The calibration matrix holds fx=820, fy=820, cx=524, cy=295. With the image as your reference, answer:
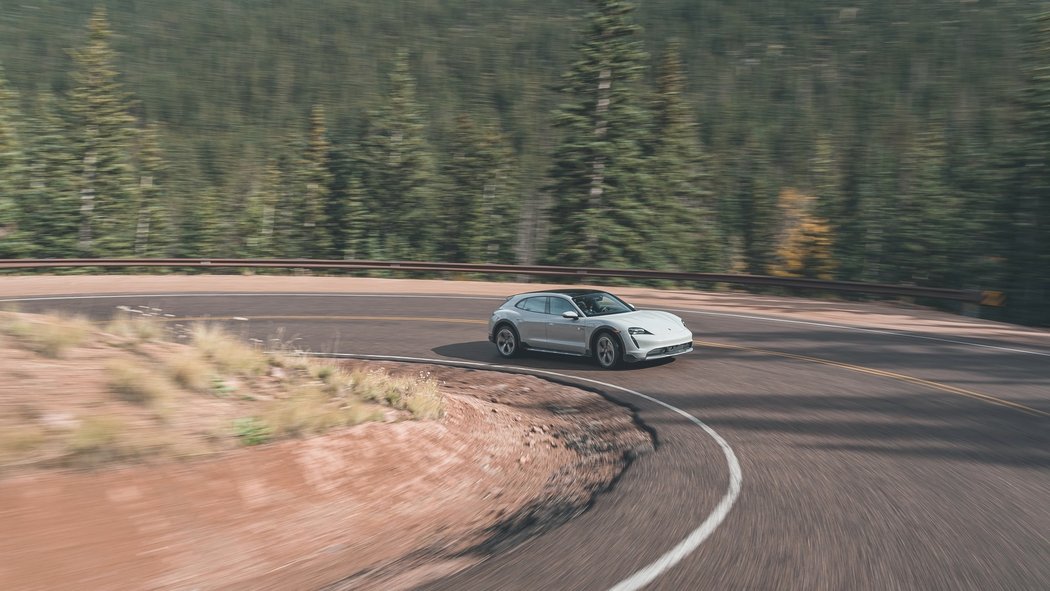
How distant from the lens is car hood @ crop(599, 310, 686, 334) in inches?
571

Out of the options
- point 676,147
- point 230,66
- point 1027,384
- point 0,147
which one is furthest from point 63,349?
point 230,66

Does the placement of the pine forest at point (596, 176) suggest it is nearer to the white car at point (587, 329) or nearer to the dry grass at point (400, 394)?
the white car at point (587, 329)

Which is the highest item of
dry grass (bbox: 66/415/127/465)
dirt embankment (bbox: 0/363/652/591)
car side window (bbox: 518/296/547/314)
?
car side window (bbox: 518/296/547/314)

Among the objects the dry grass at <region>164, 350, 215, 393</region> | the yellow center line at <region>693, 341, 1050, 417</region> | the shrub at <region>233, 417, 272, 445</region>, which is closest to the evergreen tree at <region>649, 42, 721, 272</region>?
the yellow center line at <region>693, 341, 1050, 417</region>

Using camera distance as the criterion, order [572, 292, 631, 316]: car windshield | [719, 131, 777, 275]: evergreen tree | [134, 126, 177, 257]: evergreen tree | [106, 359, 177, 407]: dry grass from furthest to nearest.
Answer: [719, 131, 777, 275]: evergreen tree → [134, 126, 177, 257]: evergreen tree → [572, 292, 631, 316]: car windshield → [106, 359, 177, 407]: dry grass

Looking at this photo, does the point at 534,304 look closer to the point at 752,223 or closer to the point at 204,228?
the point at 752,223

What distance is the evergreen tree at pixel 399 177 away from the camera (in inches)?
2077

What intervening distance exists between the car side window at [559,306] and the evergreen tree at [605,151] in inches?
961

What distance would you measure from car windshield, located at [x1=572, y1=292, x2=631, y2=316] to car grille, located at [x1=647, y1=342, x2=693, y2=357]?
1332 mm

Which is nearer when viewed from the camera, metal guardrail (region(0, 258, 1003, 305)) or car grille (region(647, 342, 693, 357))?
car grille (region(647, 342, 693, 357))

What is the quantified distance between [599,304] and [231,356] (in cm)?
758

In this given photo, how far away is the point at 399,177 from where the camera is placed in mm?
53562

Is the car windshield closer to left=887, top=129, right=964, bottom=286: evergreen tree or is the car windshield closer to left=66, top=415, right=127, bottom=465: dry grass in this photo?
left=66, top=415, right=127, bottom=465: dry grass

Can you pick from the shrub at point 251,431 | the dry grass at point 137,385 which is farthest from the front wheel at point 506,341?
the shrub at point 251,431
